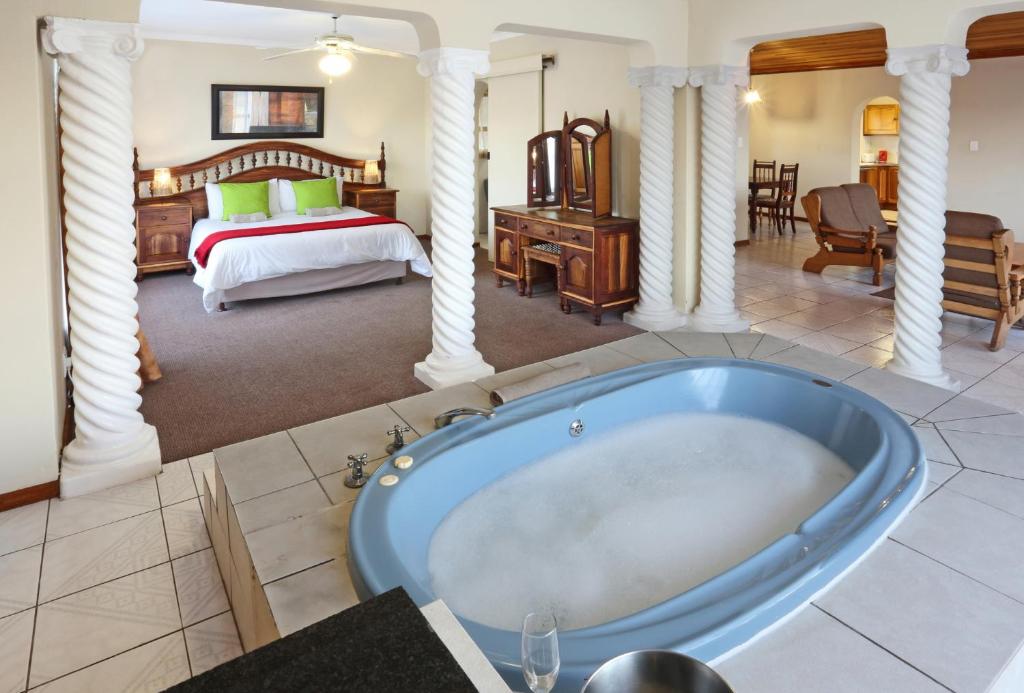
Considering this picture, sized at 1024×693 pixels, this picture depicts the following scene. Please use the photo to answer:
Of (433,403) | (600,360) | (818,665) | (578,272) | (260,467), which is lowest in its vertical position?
(818,665)

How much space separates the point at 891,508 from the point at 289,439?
237 cm

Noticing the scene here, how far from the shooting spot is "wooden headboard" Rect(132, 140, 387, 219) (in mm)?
7969

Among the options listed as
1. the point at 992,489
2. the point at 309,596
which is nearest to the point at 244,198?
the point at 309,596

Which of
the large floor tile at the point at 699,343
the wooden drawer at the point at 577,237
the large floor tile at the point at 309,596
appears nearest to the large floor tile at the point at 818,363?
the large floor tile at the point at 699,343

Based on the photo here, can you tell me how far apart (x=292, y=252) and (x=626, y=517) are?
4645 millimetres

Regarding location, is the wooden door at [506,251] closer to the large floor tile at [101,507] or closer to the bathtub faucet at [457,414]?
the bathtub faucet at [457,414]

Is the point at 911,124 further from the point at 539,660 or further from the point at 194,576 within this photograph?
the point at 194,576

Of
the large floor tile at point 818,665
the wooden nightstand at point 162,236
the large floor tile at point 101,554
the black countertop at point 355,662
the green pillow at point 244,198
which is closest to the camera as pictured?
the black countertop at point 355,662

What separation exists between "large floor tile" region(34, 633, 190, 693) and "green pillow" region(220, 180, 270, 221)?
6327 mm

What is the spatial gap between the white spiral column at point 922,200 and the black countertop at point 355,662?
4146mm

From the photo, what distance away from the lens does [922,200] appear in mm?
4094

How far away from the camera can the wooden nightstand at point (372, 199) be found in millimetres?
8828

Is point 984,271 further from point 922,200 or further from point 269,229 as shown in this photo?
point 269,229

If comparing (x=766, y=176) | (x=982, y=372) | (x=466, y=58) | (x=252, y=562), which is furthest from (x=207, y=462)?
(x=766, y=176)
